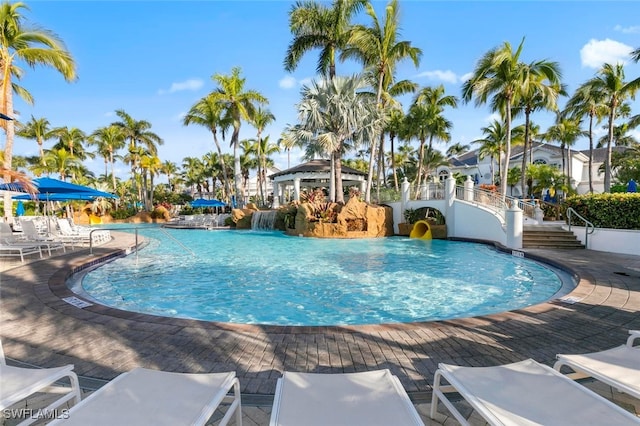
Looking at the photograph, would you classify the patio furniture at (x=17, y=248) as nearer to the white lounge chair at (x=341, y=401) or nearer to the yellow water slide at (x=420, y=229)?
the white lounge chair at (x=341, y=401)

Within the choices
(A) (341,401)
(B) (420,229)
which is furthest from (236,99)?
(A) (341,401)

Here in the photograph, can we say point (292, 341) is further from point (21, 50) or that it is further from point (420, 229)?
point (21, 50)

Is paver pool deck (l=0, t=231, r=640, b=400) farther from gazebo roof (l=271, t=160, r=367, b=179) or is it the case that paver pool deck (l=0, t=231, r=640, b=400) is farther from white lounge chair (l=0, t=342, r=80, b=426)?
gazebo roof (l=271, t=160, r=367, b=179)

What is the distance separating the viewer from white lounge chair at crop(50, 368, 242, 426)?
192 cm

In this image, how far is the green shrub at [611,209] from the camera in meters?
10.7

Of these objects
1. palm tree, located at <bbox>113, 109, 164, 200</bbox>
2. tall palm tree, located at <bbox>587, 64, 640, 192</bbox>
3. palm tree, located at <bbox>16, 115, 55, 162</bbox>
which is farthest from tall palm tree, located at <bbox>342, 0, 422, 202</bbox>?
palm tree, located at <bbox>16, 115, 55, 162</bbox>

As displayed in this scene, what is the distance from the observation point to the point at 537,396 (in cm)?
218

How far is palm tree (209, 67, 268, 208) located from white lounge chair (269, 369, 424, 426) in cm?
2939

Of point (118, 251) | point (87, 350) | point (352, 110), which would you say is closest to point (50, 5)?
point (118, 251)

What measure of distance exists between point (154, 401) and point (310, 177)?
26459 mm

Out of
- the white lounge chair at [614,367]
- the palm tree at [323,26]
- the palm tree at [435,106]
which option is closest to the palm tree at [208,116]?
the palm tree at [323,26]

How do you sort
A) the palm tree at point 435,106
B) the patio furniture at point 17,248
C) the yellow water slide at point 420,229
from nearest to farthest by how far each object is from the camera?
the patio furniture at point 17,248 → the yellow water slide at point 420,229 → the palm tree at point 435,106

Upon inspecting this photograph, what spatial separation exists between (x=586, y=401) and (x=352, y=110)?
19.1 m

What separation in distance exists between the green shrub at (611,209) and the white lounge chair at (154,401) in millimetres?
14010
